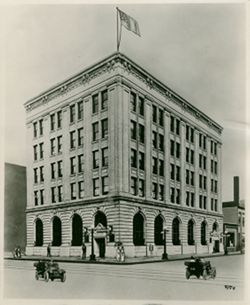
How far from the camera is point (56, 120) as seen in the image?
26.9ft

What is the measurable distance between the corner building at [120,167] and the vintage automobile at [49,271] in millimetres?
233

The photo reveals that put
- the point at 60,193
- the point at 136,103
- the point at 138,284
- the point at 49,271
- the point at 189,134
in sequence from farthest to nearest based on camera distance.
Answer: the point at 189,134
the point at 60,193
the point at 136,103
the point at 49,271
the point at 138,284

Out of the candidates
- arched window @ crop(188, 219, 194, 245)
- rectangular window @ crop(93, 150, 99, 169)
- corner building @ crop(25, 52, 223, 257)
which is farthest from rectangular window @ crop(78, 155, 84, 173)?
arched window @ crop(188, 219, 194, 245)

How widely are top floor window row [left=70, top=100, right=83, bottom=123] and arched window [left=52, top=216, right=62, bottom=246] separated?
1519 mm

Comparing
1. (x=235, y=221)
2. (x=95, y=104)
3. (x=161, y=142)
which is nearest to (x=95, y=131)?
(x=95, y=104)

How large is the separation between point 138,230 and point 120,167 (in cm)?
94

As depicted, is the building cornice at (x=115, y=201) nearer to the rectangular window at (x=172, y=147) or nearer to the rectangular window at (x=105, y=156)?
the rectangular window at (x=105, y=156)

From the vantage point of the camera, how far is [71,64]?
7.95m

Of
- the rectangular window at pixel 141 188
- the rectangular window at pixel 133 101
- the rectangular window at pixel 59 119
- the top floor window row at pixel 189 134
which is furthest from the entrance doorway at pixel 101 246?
the top floor window row at pixel 189 134

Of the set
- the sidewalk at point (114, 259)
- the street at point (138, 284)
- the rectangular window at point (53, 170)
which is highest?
the rectangular window at point (53, 170)

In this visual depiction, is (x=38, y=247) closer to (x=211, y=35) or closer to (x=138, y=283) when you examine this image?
(x=138, y=283)

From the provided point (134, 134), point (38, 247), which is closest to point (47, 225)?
point (38, 247)

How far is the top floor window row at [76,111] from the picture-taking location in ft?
26.5

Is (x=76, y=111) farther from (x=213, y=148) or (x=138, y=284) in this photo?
(x=138, y=284)
